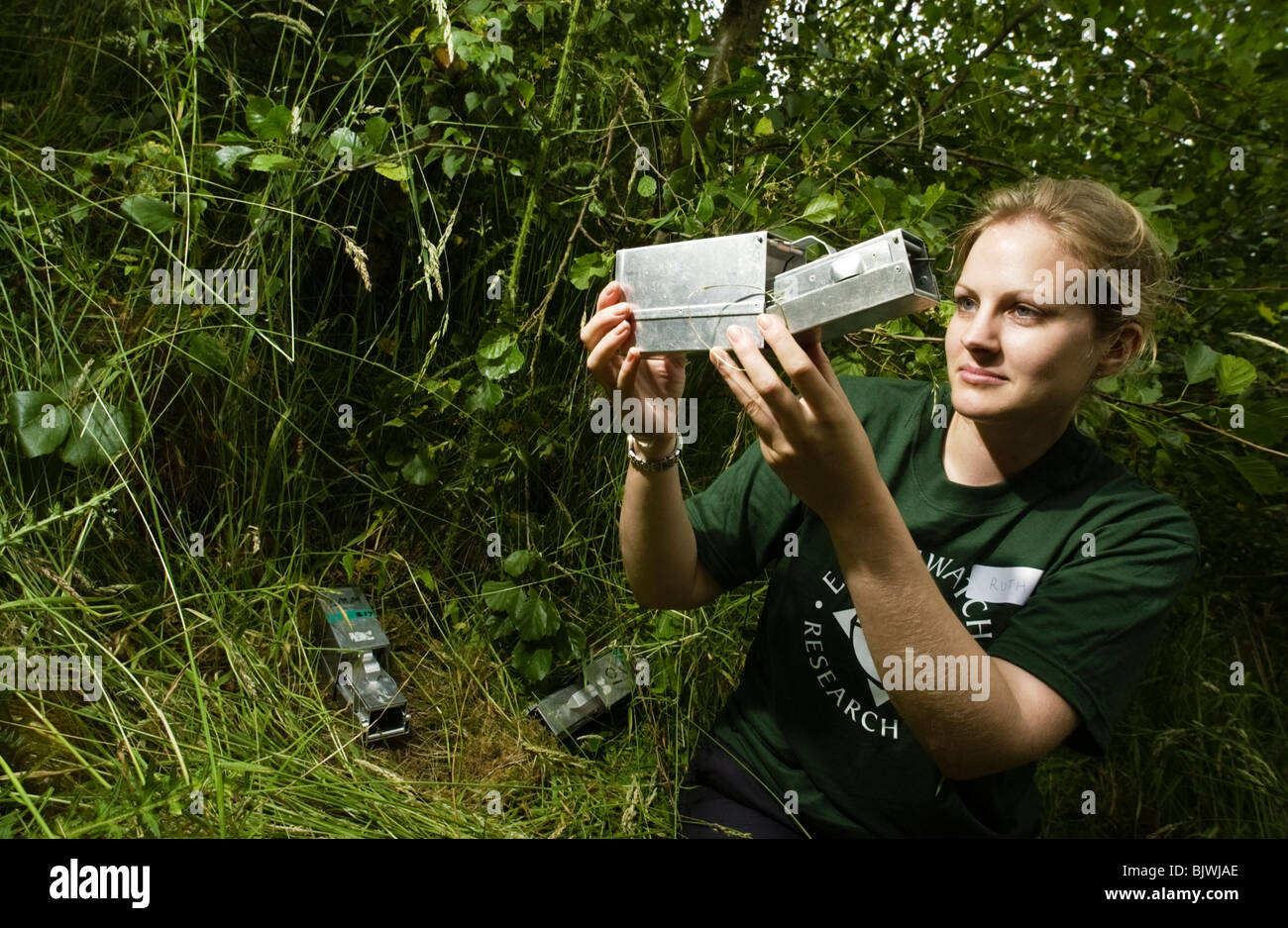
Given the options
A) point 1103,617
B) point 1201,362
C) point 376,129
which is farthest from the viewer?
point 376,129

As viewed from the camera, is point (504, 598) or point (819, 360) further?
point (504, 598)

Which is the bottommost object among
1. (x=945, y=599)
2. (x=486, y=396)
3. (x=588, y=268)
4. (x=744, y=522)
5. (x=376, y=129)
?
(x=945, y=599)

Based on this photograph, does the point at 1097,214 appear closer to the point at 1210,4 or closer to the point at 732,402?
the point at 732,402

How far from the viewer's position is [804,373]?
3.04ft

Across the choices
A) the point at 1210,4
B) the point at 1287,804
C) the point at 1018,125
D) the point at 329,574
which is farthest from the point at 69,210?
the point at 1287,804

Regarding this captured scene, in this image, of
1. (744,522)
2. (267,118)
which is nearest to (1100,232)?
(744,522)

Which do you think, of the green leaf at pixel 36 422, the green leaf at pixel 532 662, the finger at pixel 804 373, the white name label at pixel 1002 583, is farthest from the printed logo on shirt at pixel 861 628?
the green leaf at pixel 36 422

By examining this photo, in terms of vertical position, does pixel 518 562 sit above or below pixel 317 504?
below

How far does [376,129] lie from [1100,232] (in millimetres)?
1298

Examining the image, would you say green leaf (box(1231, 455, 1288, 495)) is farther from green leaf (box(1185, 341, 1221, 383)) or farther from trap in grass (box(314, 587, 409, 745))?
trap in grass (box(314, 587, 409, 745))

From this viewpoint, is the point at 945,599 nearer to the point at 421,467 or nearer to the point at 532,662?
the point at 532,662

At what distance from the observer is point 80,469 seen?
1.58m

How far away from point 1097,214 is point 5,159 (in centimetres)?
201

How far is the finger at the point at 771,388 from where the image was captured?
0.95 metres
